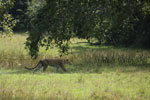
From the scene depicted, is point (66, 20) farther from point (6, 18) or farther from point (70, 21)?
point (6, 18)

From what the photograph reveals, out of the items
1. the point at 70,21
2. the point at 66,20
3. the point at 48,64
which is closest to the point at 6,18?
the point at 66,20

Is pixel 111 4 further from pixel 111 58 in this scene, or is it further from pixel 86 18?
pixel 111 58

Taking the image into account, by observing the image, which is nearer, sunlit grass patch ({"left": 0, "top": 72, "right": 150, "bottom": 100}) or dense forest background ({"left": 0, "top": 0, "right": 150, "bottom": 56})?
sunlit grass patch ({"left": 0, "top": 72, "right": 150, "bottom": 100})

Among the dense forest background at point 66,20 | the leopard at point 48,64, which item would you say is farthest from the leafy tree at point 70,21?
the leopard at point 48,64

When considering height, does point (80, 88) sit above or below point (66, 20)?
below

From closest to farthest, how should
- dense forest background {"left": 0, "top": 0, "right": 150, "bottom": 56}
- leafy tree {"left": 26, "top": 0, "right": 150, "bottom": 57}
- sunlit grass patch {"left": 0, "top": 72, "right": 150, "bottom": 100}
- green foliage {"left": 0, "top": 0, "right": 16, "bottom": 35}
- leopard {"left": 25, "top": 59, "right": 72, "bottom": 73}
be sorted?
1. sunlit grass patch {"left": 0, "top": 72, "right": 150, "bottom": 100}
2. green foliage {"left": 0, "top": 0, "right": 16, "bottom": 35}
3. dense forest background {"left": 0, "top": 0, "right": 150, "bottom": 56}
4. leafy tree {"left": 26, "top": 0, "right": 150, "bottom": 57}
5. leopard {"left": 25, "top": 59, "right": 72, "bottom": 73}

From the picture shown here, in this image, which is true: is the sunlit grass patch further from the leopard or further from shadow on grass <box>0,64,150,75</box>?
the leopard

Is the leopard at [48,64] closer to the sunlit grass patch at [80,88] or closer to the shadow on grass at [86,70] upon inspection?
the shadow on grass at [86,70]

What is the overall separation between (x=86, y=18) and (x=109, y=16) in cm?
169

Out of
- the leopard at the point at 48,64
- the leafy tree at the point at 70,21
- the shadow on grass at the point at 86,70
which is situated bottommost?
the shadow on grass at the point at 86,70

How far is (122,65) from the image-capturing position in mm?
23359

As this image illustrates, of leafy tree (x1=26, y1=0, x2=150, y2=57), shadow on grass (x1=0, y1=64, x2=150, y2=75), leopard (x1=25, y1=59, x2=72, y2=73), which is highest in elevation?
leafy tree (x1=26, y1=0, x2=150, y2=57)

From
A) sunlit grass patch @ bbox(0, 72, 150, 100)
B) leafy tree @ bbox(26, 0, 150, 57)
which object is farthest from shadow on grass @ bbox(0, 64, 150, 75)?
sunlit grass patch @ bbox(0, 72, 150, 100)

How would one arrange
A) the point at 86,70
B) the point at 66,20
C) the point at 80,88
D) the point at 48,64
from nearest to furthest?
the point at 80,88
the point at 66,20
the point at 48,64
the point at 86,70
